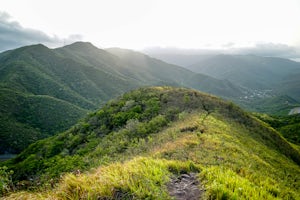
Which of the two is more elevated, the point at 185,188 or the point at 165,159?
the point at 185,188

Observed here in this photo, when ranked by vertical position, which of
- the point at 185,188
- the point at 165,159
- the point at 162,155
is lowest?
the point at 162,155

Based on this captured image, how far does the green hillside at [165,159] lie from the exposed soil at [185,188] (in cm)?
8

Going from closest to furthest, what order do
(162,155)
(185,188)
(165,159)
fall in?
(185,188)
(165,159)
(162,155)

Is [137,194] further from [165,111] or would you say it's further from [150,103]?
[150,103]

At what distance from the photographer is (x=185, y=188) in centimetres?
592

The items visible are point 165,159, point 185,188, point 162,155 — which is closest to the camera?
point 185,188

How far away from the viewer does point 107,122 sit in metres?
28.8

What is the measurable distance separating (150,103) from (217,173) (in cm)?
2201

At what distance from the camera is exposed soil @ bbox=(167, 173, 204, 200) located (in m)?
5.50

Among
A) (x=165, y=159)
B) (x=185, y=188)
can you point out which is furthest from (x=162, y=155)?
(x=185, y=188)

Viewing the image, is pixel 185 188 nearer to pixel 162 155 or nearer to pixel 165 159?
pixel 165 159

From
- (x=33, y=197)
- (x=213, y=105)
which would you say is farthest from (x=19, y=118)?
(x=33, y=197)

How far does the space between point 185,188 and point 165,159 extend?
2340 millimetres

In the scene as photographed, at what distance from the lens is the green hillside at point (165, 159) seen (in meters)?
5.28
